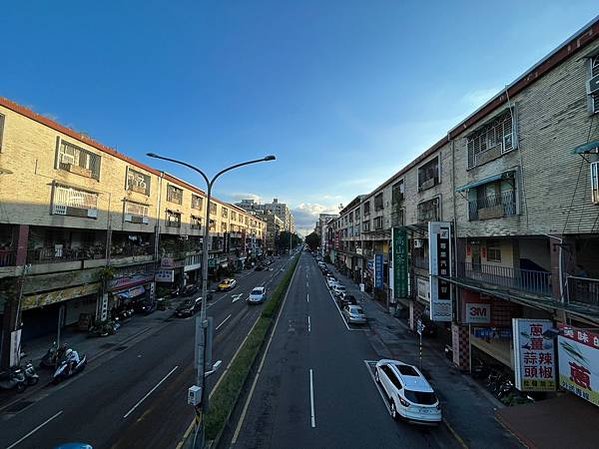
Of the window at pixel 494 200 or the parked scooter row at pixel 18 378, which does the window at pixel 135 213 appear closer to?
the parked scooter row at pixel 18 378

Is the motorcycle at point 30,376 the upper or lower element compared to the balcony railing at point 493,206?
lower

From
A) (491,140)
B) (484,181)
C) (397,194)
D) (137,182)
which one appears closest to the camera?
(484,181)

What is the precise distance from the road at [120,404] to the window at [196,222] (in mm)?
24702

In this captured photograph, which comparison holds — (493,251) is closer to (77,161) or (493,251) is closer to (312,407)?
(312,407)

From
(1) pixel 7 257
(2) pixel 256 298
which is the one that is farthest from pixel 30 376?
(2) pixel 256 298

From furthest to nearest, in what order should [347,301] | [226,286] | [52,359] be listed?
[226,286] → [347,301] → [52,359]

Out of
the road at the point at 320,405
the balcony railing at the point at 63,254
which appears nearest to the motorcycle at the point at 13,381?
the balcony railing at the point at 63,254

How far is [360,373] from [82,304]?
24.0 metres

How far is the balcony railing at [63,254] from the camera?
19.9 metres

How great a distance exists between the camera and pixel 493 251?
18.7 meters

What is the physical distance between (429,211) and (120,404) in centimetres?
2213

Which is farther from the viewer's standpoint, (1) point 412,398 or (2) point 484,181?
(2) point 484,181

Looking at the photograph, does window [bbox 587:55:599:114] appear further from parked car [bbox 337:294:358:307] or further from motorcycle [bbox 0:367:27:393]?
parked car [bbox 337:294:358:307]

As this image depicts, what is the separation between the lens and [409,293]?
26.6 meters
